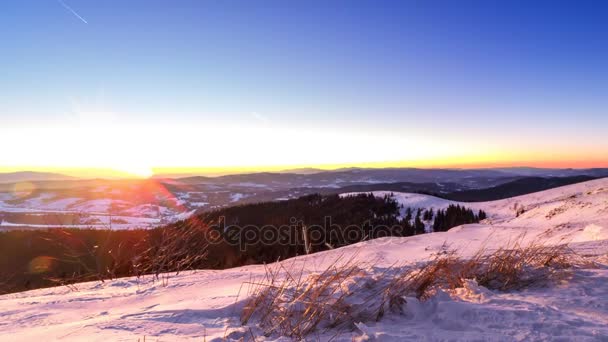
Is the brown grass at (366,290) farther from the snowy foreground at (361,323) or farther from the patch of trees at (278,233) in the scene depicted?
the patch of trees at (278,233)

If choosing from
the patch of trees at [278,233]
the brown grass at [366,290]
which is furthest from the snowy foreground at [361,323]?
the patch of trees at [278,233]

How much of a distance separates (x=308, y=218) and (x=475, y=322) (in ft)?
88.2

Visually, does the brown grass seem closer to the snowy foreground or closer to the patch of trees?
the snowy foreground

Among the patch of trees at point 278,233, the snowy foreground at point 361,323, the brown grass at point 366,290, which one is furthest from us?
the patch of trees at point 278,233

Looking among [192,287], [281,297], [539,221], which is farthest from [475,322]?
[539,221]

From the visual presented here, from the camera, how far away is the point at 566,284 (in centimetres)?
277

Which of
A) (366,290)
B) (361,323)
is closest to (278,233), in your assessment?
(366,290)

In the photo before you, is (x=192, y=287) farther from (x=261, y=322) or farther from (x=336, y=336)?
(x=336, y=336)

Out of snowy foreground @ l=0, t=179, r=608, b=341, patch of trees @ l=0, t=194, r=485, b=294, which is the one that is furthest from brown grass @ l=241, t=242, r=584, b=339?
patch of trees @ l=0, t=194, r=485, b=294

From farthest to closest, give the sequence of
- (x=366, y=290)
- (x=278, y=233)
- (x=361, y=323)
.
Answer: (x=278, y=233) < (x=366, y=290) < (x=361, y=323)

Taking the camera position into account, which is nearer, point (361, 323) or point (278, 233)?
point (361, 323)

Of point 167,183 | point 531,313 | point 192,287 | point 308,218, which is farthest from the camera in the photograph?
point 167,183

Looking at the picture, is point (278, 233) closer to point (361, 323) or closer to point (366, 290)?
point (366, 290)

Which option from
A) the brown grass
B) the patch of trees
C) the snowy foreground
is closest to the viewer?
the snowy foreground
